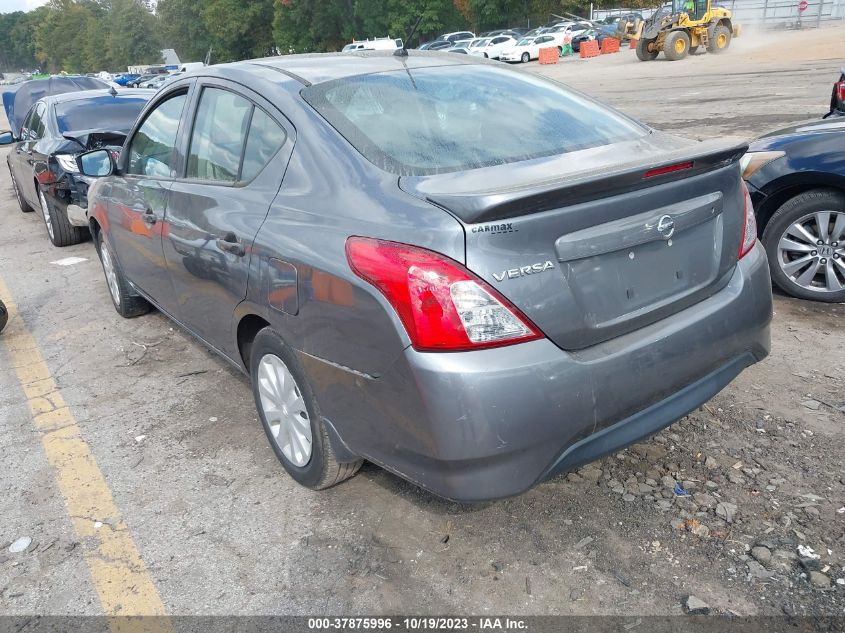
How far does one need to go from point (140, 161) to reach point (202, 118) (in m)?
1.01

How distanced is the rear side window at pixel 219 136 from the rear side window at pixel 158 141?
0.92ft

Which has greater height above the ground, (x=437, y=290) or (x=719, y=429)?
(x=437, y=290)

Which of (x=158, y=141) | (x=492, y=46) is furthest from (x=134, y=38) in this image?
(x=158, y=141)

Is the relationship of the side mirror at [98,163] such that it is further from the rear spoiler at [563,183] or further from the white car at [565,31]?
the white car at [565,31]

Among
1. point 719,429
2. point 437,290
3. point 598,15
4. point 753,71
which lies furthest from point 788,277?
point 598,15

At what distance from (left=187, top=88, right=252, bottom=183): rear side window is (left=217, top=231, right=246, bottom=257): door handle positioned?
28 centimetres

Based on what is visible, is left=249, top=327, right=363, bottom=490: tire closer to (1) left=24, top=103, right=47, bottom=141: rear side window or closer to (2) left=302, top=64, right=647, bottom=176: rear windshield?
(2) left=302, top=64, right=647, bottom=176: rear windshield

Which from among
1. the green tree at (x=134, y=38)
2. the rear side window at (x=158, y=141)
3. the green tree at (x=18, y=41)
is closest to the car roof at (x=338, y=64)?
the rear side window at (x=158, y=141)

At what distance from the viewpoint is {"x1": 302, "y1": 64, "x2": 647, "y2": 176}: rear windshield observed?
8.94 ft

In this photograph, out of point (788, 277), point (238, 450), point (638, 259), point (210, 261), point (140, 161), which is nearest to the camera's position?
point (638, 259)

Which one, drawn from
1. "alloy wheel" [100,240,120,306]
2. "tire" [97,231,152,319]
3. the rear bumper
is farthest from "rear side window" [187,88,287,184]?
"alloy wheel" [100,240,120,306]

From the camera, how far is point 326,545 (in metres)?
2.81

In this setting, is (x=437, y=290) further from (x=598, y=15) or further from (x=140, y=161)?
(x=598, y=15)

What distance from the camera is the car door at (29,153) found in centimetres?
855
